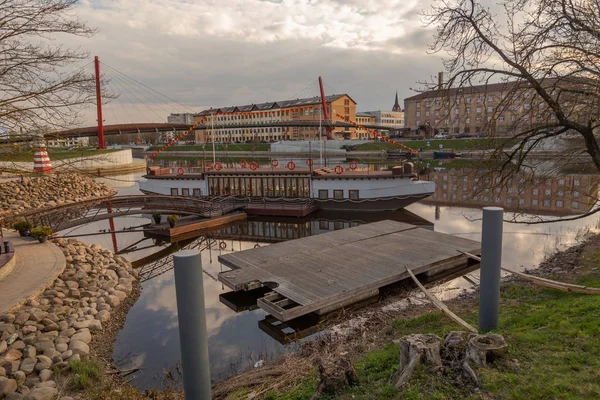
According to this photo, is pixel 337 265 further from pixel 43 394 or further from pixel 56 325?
pixel 43 394

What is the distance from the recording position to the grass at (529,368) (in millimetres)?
4324

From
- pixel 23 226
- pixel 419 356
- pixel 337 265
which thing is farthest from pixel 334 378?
pixel 23 226

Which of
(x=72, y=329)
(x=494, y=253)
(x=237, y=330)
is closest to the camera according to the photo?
(x=494, y=253)

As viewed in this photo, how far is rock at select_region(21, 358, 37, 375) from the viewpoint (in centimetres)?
769

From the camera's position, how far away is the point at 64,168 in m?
7.24

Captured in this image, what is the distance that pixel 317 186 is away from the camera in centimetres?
2803

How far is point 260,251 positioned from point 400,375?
434 inches

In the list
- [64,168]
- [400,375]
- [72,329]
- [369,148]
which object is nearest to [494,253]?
[400,375]

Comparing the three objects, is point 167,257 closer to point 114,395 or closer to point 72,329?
point 72,329

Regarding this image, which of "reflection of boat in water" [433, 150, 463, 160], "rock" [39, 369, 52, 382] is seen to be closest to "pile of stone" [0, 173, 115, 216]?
"rock" [39, 369, 52, 382]

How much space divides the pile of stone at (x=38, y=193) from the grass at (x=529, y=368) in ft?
73.2

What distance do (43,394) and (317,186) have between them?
22253mm

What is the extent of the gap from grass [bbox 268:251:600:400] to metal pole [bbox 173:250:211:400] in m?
1.84

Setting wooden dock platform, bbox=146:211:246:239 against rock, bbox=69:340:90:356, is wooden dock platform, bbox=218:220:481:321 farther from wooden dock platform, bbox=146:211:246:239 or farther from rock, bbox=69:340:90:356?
wooden dock platform, bbox=146:211:246:239
